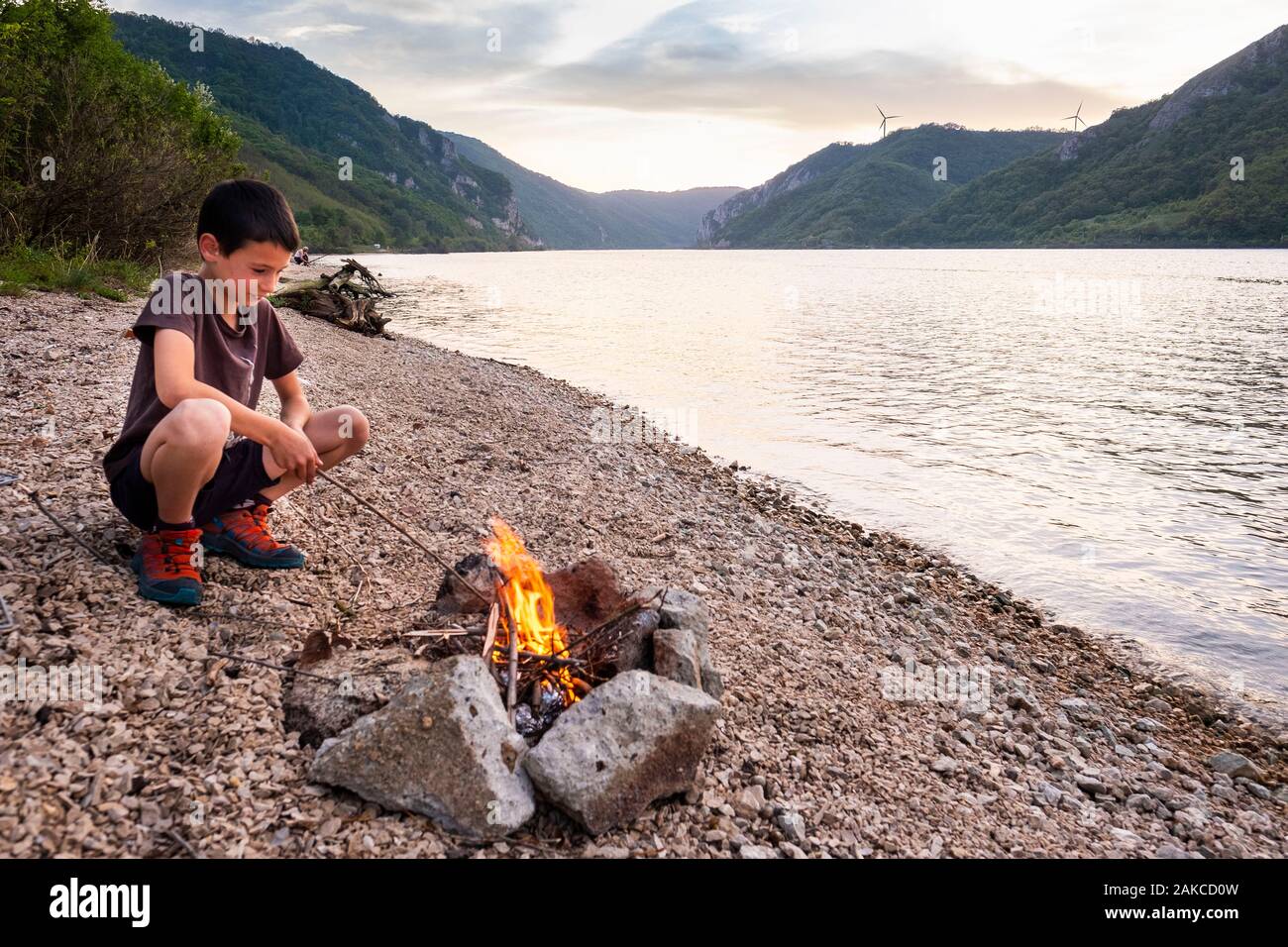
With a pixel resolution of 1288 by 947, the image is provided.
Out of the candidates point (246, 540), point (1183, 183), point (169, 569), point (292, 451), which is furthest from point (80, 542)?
point (1183, 183)

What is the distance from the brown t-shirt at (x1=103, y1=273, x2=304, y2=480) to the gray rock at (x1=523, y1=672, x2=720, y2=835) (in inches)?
119

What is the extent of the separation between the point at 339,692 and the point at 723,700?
2.53 metres

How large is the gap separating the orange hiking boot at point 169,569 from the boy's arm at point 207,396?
802mm

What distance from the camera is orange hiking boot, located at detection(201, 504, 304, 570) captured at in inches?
205

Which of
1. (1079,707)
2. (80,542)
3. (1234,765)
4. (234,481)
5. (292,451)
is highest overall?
(292,451)

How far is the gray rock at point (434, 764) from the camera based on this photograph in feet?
11.5

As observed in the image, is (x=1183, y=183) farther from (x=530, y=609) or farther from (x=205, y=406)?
(x=205, y=406)

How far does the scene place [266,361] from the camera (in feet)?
17.4

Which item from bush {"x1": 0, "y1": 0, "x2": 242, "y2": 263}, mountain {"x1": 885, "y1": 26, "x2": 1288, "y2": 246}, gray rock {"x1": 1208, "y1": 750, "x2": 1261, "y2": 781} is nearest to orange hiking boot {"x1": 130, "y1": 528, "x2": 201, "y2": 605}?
gray rock {"x1": 1208, "y1": 750, "x2": 1261, "y2": 781}

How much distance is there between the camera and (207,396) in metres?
4.26

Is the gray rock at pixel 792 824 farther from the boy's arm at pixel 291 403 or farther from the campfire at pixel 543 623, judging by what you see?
the boy's arm at pixel 291 403
